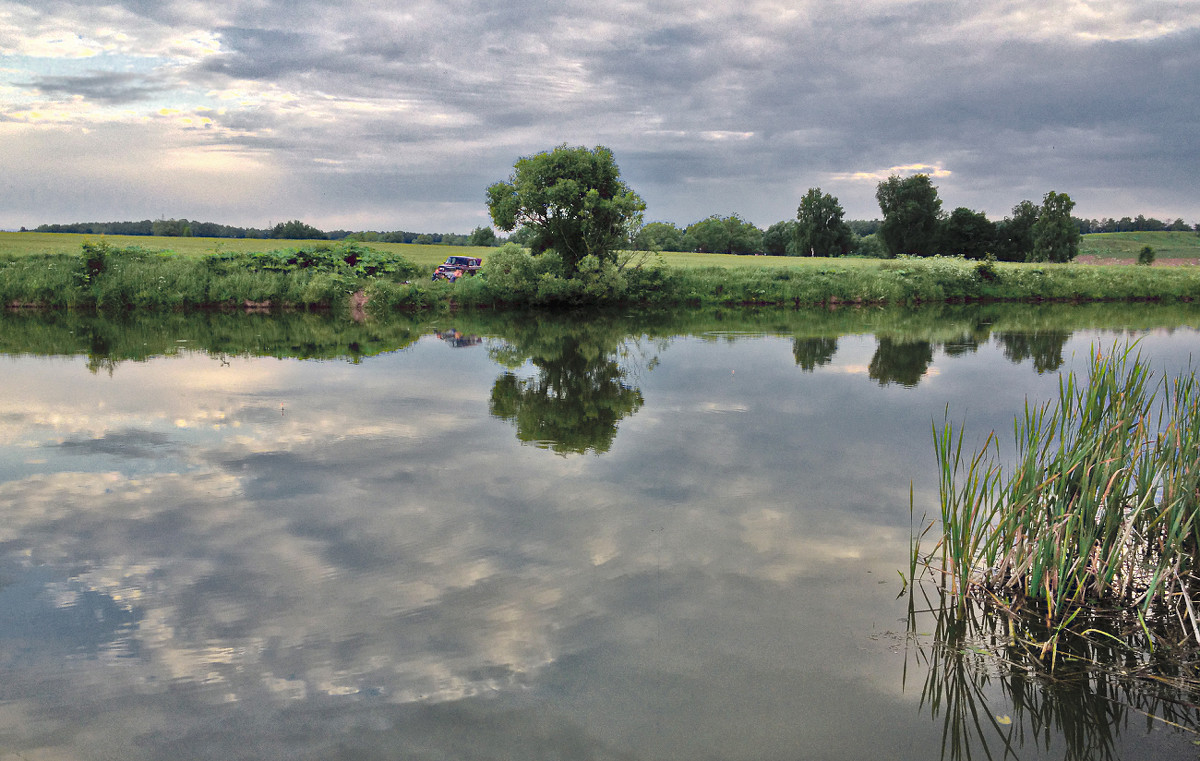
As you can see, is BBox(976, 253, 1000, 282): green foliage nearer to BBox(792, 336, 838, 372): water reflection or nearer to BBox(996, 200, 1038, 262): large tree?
BBox(792, 336, 838, 372): water reflection

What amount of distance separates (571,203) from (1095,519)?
96.8 feet

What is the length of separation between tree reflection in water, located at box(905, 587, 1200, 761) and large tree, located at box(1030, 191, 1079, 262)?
276ft

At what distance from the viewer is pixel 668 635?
513 cm

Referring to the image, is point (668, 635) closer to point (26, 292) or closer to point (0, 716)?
point (0, 716)

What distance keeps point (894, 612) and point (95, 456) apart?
9.52 m

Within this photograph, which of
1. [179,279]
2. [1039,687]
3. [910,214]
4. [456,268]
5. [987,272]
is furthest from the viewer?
[910,214]

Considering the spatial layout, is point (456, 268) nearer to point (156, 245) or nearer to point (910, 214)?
point (156, 245)

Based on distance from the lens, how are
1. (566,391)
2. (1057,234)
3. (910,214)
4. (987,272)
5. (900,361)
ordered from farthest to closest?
1. (910,214)
2. (1057,234)
3. (987,272)
4. (900,361)
5. (566,391)

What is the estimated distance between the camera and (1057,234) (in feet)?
251

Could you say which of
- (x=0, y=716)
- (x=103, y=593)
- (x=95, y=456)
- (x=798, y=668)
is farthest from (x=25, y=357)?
(x=798, y=668)

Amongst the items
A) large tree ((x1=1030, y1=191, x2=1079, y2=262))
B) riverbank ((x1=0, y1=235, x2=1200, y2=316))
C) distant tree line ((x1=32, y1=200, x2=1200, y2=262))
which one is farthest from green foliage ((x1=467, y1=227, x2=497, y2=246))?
large tree ((x1=1030, y1=191, x2=1079, y2=262))

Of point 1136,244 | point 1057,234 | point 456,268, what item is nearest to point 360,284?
point 456,268

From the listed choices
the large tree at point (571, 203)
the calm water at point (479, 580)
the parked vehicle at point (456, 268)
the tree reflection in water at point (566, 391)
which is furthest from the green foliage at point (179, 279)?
the calm water at point (479, 580)

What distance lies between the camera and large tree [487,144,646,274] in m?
32.5
